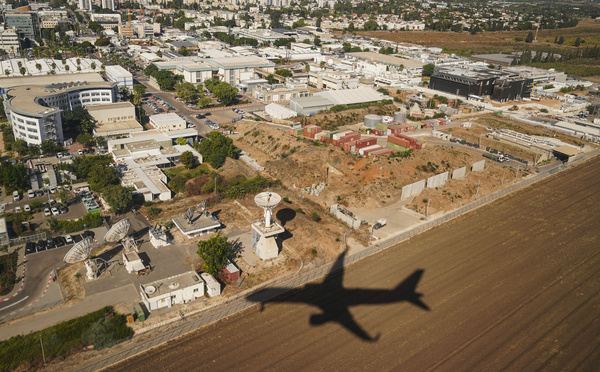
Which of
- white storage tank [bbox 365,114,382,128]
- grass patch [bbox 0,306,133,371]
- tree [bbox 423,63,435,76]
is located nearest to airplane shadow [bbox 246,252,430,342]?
grass patch [bbox 0,306,133,371]

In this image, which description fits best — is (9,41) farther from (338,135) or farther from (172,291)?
(172,291)

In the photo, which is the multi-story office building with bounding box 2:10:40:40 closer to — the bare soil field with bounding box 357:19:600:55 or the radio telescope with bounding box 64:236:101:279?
the bare soil field with bounding box 357:19:600:55

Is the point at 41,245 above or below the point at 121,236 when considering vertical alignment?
below

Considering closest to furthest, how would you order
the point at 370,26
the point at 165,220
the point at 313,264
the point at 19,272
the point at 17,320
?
the point at 17,320
the point at 19,272
the point at 313,264
the point at 165,220
the point at 370,26

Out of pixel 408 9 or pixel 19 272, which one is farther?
pixel 408 9

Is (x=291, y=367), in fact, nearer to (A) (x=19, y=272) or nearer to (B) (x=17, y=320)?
(B) (x=17, y=320)

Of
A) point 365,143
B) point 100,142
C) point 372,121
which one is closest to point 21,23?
point 100,142

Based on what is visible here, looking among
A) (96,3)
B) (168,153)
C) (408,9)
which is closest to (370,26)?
(408,9)

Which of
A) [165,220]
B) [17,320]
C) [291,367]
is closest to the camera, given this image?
[291,367]
